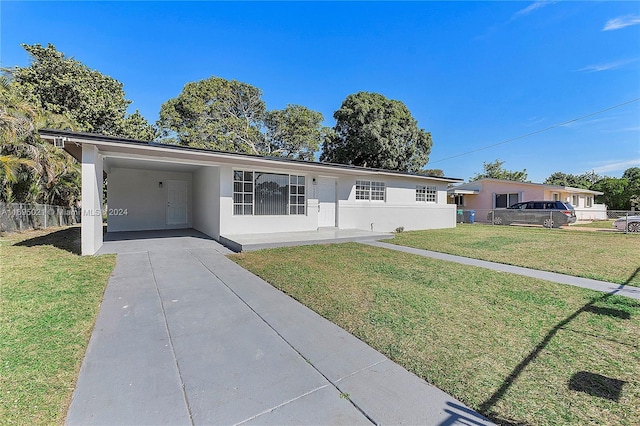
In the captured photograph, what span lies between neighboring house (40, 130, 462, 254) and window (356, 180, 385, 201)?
51 mm

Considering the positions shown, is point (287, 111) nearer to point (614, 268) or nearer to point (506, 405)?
point (614, 268)

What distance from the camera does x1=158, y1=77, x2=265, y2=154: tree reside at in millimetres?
24172

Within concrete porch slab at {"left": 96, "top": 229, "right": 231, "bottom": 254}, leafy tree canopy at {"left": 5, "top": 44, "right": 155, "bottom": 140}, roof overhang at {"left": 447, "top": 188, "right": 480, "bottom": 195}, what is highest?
leafy tree canopy at {"left": 5, "top": 44, "right": 155, "bottom": 140}

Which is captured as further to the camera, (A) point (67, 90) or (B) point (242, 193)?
(A) point (67, 90)

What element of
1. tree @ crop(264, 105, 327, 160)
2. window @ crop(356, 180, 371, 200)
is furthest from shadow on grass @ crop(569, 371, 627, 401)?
tree @ crop(264, 105, 327, 160)

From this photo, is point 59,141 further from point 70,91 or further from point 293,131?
point 293,131

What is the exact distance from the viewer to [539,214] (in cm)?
1816

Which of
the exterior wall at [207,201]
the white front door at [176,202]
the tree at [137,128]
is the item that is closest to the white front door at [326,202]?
the exterior wall at [207,201]

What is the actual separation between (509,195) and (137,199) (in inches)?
1099

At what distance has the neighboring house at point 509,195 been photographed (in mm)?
23078

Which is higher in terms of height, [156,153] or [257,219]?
[156,153]

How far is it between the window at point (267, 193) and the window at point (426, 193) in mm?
7701

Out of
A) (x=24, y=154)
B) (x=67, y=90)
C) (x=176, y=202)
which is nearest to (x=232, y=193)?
(x=176, y=202)

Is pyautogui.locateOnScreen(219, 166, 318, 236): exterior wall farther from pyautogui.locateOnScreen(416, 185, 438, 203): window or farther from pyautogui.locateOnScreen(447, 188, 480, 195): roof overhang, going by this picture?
pyautogui.locateOnScreen(447, 188, 480, 195): roof overhang
